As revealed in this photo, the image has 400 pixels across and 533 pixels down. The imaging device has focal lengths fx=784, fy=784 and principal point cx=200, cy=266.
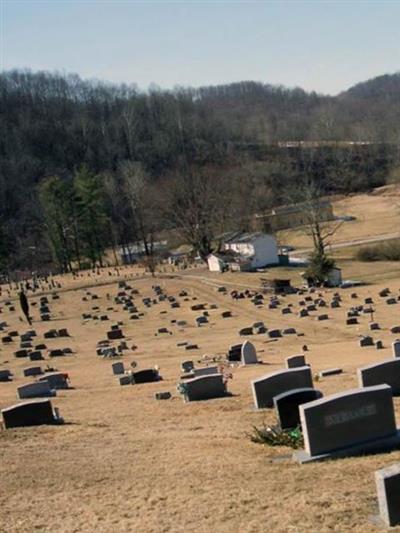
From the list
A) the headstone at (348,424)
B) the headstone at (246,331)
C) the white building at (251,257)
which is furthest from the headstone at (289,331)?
the white building at (251,257)

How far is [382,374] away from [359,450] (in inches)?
172

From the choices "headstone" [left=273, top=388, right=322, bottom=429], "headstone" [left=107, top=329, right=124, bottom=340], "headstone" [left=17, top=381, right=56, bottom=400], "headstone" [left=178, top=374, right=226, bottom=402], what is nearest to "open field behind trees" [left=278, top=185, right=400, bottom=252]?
"headstone" [left=107, top=329, right=124, bottom=340]

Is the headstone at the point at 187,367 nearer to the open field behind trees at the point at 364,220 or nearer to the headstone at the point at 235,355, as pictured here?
the headstone at the point at 235,355

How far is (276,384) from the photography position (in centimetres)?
1684

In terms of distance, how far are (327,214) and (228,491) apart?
8927cm

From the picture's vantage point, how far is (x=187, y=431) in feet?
50.8

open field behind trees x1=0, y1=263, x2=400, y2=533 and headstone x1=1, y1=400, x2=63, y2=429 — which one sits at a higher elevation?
headstone x1=1, y1=400, x2=63, y2=429

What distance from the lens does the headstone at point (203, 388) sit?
62.1ft

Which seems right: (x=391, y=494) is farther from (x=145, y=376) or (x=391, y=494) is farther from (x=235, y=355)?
(x=235, y=355)

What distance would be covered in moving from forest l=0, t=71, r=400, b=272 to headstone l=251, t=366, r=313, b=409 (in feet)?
203

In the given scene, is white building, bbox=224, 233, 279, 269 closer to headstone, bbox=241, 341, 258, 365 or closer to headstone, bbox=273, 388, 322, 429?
headstone, bbox=241, 341, 258, 365

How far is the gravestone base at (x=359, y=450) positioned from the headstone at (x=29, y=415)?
6289mm

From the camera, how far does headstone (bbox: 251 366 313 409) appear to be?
16719 mm

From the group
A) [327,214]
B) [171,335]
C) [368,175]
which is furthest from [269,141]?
[171,335]
